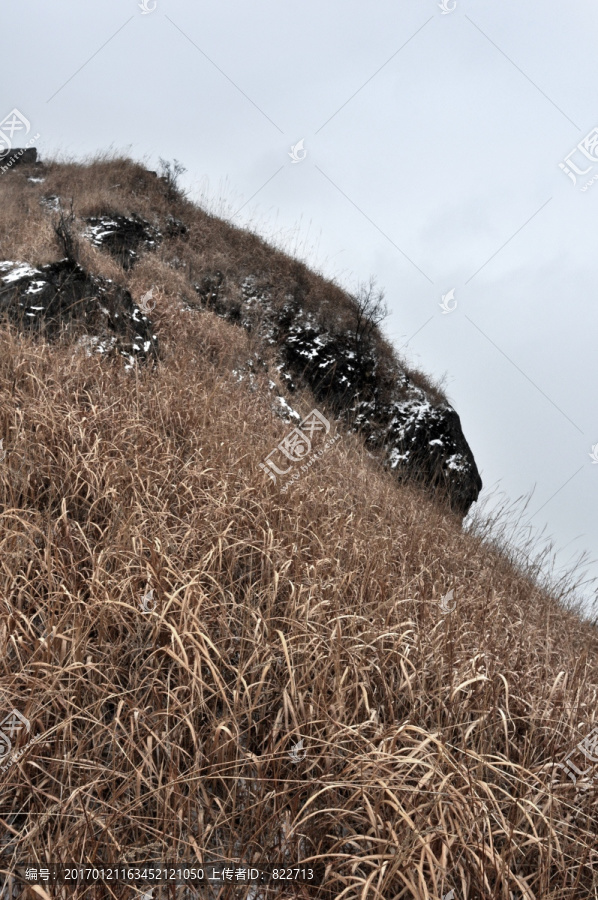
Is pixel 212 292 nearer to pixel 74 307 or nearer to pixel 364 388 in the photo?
pixel 364 388

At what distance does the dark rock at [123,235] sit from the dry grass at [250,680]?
608 centimetres

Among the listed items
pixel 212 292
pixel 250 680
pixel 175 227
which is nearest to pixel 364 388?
pixel 212 292

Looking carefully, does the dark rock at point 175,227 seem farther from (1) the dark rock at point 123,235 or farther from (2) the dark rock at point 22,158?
(2) the dark rock at point 22,158

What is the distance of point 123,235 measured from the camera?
10.8m

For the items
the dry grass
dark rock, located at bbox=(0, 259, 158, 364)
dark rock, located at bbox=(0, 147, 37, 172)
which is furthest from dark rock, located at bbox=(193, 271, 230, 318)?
dark rock, located at bbox=(0, 147, 37, 172)

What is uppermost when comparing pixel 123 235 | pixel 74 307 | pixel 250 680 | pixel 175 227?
pixel 175 227

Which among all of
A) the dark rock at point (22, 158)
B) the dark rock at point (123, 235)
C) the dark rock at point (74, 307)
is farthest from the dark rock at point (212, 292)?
the dark rock at point (22, 158)

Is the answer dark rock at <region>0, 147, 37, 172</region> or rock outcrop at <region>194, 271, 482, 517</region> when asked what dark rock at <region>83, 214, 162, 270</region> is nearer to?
rock outcrop at <region>194, 271, 482, 517</region>

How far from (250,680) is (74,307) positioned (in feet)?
16.6

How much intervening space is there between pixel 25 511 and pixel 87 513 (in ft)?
1.17

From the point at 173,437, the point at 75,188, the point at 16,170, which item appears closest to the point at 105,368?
the point at 173,437

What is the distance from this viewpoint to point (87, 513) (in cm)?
332

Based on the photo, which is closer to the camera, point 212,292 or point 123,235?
point 123,235

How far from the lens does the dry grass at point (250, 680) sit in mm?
1775
